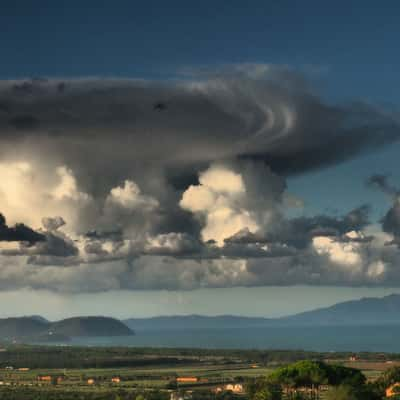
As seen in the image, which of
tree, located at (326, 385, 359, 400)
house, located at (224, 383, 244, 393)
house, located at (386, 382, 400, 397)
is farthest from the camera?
house, located at (224, 383, 244, 393)

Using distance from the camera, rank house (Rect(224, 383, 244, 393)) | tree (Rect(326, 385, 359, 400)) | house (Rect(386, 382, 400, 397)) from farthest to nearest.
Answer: house (Rect(224, 383, 244, 393)) → house (Rect(386, 382, 400, 397)) → tree (Rect(326, 385, 359, 400))

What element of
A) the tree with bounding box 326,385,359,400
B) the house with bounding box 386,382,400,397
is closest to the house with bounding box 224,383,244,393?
the house with bounding box 386,382,400,397

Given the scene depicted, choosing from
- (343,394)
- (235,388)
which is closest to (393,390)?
(343,394)

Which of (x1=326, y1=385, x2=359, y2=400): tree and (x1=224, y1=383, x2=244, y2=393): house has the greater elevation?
(x1=326, y1=385, x2=359, y2=400): tree

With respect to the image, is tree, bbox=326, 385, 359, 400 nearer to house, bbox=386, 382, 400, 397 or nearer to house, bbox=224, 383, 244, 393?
house, bbox=386, 382, 400, 397

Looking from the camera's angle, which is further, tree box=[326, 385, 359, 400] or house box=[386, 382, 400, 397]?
house box=[386, 382, 400, 397]

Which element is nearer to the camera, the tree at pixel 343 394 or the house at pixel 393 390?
the tree at pixel 343 394

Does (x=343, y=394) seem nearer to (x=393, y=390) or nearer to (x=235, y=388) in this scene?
(x=393, y=390)

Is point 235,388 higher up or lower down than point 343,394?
lower down

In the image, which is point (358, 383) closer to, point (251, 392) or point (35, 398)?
point (251, 392)

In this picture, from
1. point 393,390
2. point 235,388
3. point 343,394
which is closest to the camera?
point 343,394

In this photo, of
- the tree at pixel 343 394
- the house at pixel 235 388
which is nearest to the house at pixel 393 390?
the tree at pixel 343 394

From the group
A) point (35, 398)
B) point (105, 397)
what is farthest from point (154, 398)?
point (35, 398)

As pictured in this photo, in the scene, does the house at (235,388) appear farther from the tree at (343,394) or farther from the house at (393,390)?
the tree at (343,394)
